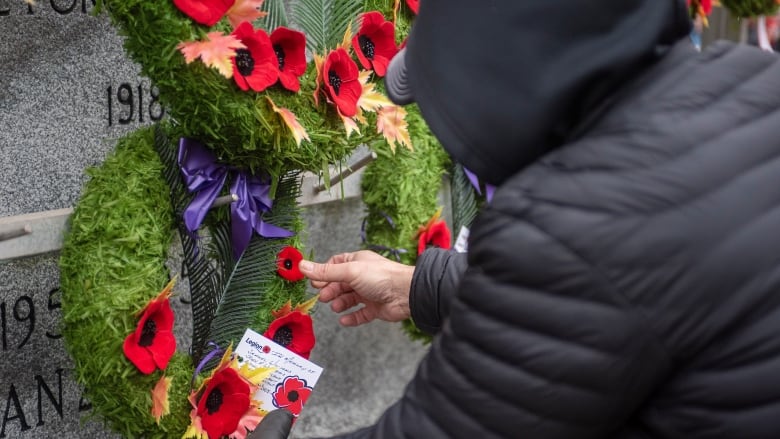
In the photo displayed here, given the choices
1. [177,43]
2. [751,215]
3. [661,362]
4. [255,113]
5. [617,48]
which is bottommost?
[255,113]

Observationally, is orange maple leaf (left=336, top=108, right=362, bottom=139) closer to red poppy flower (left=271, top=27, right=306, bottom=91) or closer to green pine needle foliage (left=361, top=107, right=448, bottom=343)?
red poppy flower (left=271, top=27, right=306, bottom=91)

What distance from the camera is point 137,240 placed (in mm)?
2006

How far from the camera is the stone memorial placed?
225cm

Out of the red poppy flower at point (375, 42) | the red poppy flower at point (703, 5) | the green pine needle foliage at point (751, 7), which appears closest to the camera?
the red poppy flower at point (375, 42)

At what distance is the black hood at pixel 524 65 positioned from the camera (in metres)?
1.08

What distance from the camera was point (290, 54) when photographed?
83.2 inches

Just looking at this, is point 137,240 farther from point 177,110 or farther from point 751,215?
point 751,215

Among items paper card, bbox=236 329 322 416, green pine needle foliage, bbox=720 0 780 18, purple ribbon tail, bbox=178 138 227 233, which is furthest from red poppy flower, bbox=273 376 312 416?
green pine needle foliage, bbox=720 0 780 18

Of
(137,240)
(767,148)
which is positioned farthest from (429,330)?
(767,148)

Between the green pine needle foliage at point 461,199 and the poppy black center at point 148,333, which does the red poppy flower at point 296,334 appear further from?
the green pine needle foliage at point 461,199

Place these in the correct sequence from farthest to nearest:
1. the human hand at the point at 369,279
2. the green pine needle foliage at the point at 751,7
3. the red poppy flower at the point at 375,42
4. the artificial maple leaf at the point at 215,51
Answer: the green pine needle foliage at the point at 751,7
the red poppy flower at the point at 375,42
the human hand at the point at 369,279
the artificial maple leaf at the point at 215,51

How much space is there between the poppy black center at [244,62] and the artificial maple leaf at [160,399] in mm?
720

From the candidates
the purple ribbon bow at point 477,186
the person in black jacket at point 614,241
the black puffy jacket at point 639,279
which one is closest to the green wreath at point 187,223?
the purple ribbon bow at point 477,186

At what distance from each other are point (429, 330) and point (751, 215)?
1100 mm
